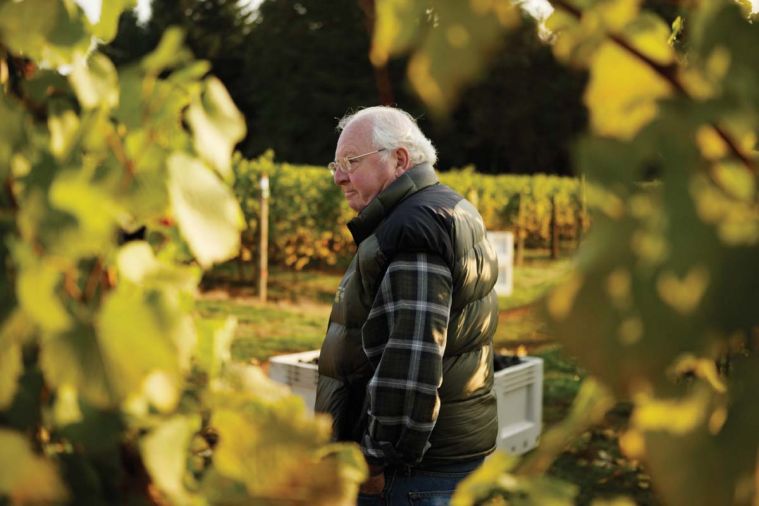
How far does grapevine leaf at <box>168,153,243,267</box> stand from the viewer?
743 millimetres

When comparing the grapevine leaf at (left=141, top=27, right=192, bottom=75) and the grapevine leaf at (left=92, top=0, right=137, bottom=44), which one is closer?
the grapevine leaf at (left=141, top=27, right=192, bottom=75)

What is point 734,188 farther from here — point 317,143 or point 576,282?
point 317,143

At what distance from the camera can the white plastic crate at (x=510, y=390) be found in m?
4.75

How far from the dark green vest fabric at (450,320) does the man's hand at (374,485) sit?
157mm

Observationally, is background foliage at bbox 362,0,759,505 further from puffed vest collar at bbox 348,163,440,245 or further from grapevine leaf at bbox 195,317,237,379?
puffed vest collar at bbox 348,163,440,245

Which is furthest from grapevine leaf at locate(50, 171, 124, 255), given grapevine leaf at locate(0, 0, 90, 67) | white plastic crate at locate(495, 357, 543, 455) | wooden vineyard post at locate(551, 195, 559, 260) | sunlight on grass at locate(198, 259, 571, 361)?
Answer: wooden vineyard post at locate(551, 195, 559, 260)

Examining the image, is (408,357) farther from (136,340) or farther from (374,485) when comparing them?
(136,340)

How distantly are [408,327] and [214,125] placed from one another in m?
1.83

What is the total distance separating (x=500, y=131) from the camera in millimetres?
43656

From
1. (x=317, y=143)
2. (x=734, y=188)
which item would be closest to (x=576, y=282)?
(x=734, y=188)

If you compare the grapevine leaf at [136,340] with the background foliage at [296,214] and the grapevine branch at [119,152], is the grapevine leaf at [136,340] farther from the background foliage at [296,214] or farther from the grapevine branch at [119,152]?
the background foliage at [296,214]

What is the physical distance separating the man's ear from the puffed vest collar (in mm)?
57

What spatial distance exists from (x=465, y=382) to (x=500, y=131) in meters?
41.8

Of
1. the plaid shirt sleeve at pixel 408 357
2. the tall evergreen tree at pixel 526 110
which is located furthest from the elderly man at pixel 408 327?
the tall evergreen tree at pixel 526 110
